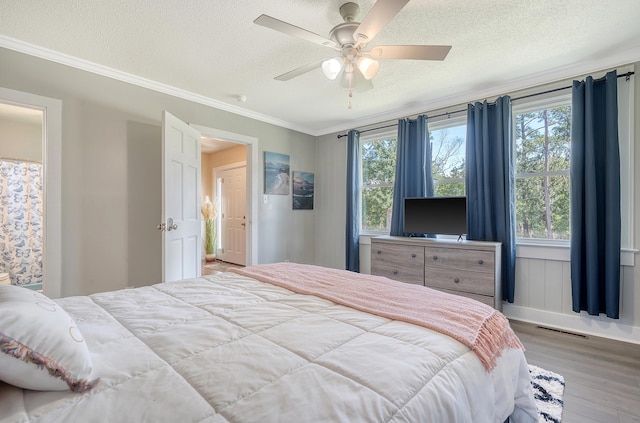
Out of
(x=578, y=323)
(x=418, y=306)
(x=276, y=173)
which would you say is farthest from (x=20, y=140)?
(x=578, y=323)

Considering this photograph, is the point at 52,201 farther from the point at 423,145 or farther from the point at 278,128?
the point at 423,145

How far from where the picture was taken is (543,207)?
9.78ft

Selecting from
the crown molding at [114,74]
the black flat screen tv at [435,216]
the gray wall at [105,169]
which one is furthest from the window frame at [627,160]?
the gray wall at [105,169]

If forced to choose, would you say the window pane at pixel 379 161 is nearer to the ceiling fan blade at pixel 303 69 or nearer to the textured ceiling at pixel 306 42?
the textured ceiling at pixel 306 42

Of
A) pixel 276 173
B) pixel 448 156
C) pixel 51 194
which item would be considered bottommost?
pixel 51 194

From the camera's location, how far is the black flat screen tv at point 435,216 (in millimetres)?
3160

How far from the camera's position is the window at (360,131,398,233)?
4.16 metres

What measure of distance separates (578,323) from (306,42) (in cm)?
345

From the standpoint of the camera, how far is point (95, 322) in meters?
1.11

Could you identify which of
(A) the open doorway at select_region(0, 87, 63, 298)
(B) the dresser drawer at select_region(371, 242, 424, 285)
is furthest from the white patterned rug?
(A) the open doorway at select_region(0, 87, 63, 298)

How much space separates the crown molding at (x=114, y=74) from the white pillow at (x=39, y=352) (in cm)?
266

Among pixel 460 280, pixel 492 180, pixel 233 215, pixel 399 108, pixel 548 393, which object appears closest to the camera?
pixel 548 393

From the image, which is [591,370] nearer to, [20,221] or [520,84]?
A: [520,84]

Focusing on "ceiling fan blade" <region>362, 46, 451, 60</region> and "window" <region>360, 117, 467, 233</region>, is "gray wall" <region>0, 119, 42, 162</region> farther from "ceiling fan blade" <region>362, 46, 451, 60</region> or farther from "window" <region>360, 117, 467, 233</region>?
"ceiling fan blade" <region>362, 46, 451, 60</region>
